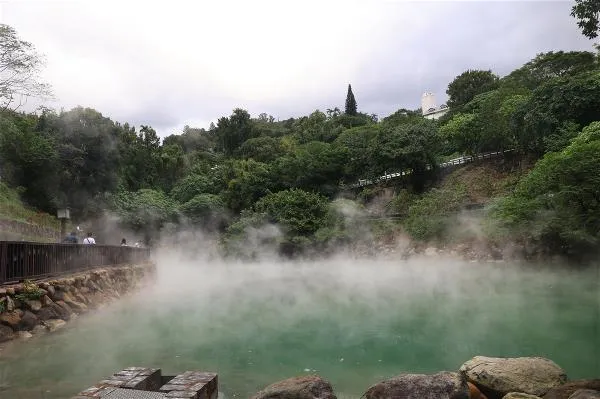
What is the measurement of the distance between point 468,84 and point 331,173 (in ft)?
71.9

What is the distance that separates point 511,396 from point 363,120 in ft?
156

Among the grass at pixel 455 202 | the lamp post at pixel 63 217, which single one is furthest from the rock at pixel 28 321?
the grass at pixel 455 202

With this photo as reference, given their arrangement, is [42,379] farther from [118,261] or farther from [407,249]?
[407,249]

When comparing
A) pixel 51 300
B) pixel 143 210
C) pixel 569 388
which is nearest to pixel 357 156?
pixel 143 210

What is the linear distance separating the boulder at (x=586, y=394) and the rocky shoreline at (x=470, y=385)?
32 centimetres

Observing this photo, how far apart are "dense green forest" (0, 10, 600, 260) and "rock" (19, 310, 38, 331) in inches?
481

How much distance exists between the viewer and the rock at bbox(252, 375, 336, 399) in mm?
4293

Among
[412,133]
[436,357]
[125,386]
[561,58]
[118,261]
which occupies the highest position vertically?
[561,58]

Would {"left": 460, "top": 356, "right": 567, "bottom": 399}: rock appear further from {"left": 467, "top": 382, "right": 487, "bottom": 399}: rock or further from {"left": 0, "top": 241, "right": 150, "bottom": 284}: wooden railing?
{"left": 0, "top": 241, "right": 150, "bottom": 284}: wooden railing

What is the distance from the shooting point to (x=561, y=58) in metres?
32.1

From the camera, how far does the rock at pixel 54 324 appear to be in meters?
7.91

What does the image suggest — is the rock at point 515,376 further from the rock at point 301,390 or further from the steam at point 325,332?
the rock at point 301,390

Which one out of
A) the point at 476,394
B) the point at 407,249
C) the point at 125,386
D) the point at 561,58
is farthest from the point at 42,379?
the point at 561,58

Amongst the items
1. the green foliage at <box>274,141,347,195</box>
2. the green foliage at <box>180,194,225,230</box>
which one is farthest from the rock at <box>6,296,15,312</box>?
the green foliage at <box>274,141,347,195</box>
